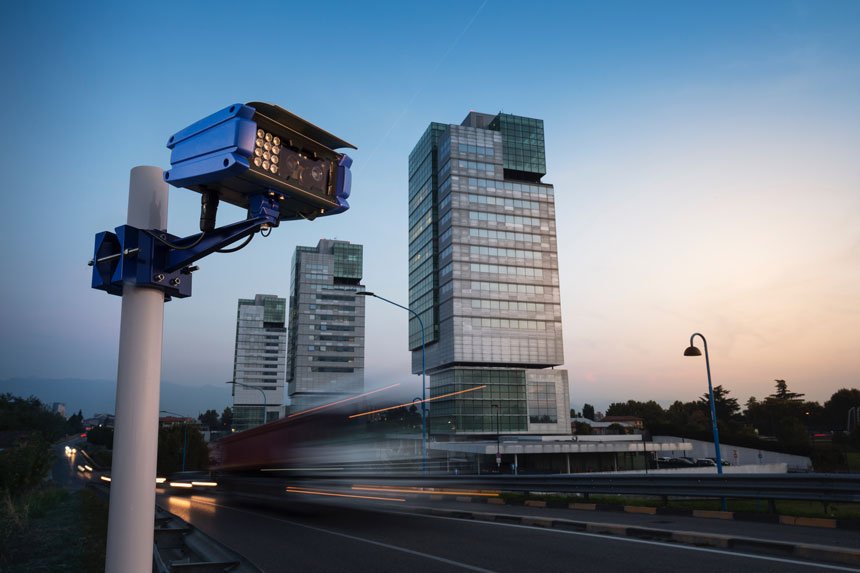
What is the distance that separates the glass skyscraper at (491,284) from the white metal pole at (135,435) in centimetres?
9946

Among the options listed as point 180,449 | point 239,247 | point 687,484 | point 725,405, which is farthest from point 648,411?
point 239,247

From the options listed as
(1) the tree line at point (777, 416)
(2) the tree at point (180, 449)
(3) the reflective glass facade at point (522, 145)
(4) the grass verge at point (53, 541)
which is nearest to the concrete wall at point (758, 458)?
(1) the tree line at point (777, 416)

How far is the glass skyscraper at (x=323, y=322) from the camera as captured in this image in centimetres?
18400

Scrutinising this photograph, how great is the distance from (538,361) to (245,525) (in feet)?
314

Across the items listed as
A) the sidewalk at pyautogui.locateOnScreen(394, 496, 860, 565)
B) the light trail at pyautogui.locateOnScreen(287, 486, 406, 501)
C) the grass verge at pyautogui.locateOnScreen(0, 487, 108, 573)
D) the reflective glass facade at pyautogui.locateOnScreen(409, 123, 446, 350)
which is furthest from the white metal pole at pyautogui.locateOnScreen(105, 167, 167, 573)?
the reflective glass facade at pyautogui.locateOnScreen(409, 123, 446, 350)

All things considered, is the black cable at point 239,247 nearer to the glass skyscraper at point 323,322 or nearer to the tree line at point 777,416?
the tree line at point 777,416

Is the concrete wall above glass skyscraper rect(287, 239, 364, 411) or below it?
below

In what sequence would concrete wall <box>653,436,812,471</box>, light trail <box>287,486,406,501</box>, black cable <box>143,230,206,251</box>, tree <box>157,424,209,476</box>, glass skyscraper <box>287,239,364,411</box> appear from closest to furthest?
black cable <box>143,230,206,251</box> < light trail <box>287,486,406,501</box> < tree <box>157,424,209,476</box> < concrete wall <box>653,436,812,471</box> < glass skyscraper <box>287,239,364,411</box>

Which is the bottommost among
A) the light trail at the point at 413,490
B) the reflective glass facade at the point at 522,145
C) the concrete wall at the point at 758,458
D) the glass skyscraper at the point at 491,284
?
the concrete wall at the point at 758,458

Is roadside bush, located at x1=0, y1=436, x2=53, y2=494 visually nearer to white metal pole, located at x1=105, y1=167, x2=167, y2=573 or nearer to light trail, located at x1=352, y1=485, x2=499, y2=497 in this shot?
light trail, located at x1=352, y1=485, x2=499, y2=497

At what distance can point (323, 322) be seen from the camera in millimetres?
189000

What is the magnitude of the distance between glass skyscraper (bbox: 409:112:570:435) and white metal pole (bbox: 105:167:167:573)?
3916 inches

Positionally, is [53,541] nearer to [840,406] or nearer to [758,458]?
[758,458]

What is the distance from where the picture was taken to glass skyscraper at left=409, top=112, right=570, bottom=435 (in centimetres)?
10281
